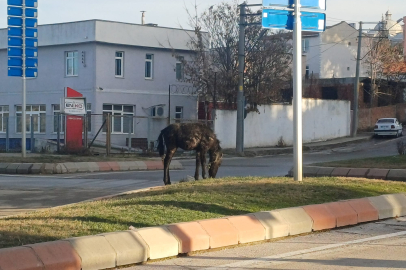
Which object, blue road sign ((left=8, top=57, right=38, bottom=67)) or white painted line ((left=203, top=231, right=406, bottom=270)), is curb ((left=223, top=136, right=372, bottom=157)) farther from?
white painted line ((left=203, top=231, right=406, bottom=270))

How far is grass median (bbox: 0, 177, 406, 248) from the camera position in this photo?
316 inches

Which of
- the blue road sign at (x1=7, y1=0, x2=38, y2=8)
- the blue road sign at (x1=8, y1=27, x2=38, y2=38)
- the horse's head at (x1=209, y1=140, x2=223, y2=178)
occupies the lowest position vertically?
the horse's head at (x1=209, y1=140, x2=223, y2=178)

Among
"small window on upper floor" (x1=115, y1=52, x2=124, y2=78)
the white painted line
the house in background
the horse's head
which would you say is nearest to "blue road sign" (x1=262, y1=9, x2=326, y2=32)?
the horse's head

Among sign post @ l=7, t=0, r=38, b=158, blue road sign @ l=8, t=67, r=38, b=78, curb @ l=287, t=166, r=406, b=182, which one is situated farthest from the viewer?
blue road sign @ l=8, t=67, r=38, b=78

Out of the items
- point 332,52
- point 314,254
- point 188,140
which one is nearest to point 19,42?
point 188,140

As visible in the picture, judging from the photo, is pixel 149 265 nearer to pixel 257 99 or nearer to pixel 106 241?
pixel 106 241

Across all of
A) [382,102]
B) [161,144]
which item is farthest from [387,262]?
[382,102]

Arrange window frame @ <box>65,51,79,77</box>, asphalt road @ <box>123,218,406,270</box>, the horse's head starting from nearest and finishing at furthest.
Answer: asphalt road @ <box>123,218,406,270</box> < the horse's head < window frame @ <box>65,51,79,77</box>

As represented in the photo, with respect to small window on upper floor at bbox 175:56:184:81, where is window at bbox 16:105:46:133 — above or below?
below

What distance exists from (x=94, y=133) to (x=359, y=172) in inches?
828

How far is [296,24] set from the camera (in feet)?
42.1

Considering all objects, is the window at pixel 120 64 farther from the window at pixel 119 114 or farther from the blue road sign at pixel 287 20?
the blue road sign at pixel 287 20

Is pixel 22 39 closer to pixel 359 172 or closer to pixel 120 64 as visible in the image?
pixel 120 64

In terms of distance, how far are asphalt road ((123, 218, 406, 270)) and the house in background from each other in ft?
83.5
